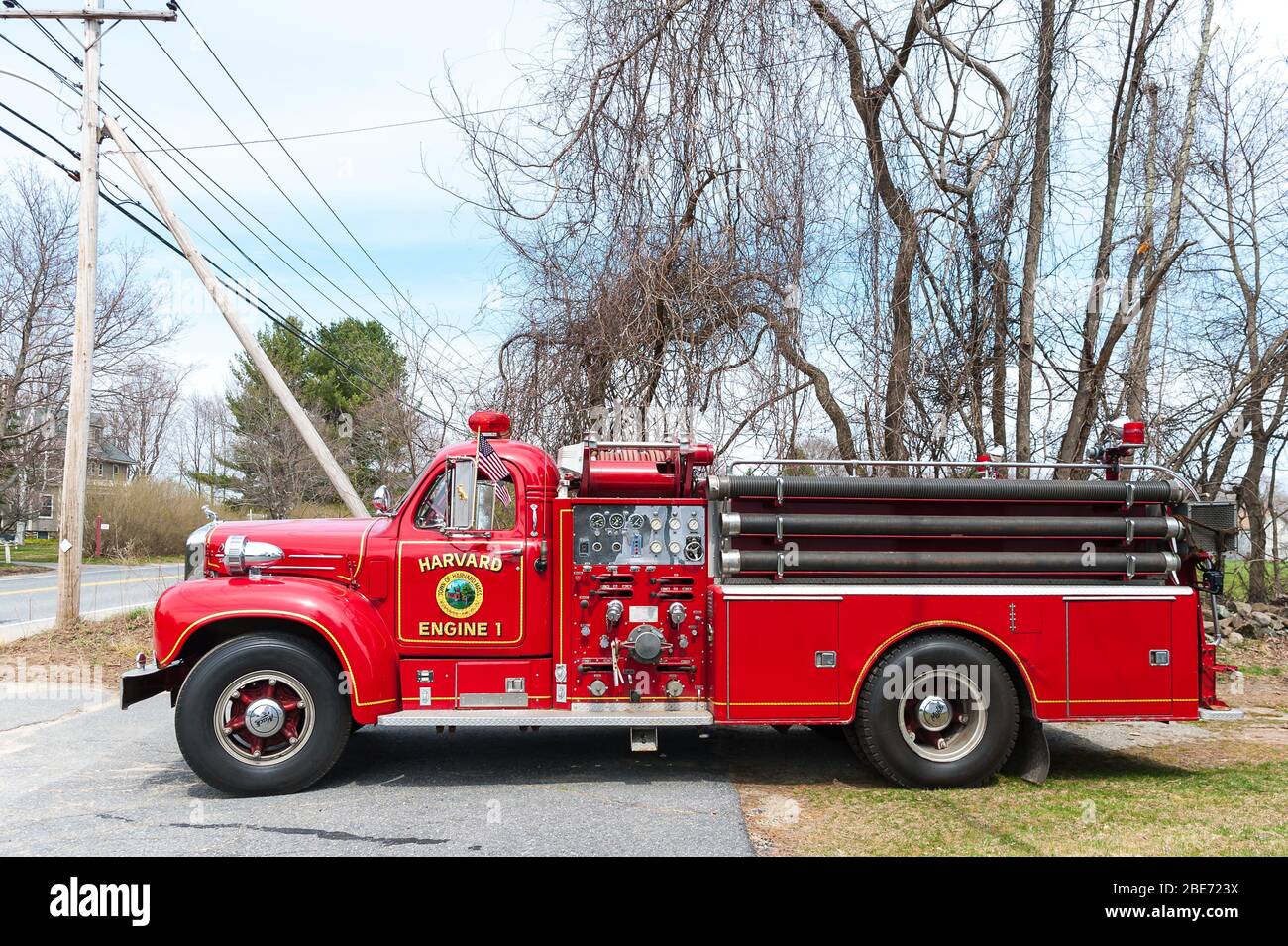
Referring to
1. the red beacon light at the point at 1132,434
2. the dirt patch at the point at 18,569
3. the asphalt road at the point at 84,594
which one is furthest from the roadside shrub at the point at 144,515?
the red beacon light at the point at 1132,434

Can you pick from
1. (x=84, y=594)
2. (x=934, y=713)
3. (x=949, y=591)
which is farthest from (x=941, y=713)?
(x=84, y=594)

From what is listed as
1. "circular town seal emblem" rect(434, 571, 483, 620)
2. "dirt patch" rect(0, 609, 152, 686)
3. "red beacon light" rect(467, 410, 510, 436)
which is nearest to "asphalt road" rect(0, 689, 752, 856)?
"circular town seal emblem" rect(434, 571, 483, 620)

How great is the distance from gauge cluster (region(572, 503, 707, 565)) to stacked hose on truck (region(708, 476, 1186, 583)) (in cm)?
24

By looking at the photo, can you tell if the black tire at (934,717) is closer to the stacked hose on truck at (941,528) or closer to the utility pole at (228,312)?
the stacked hose on truck at (941,528)

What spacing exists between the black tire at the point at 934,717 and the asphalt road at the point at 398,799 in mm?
1052

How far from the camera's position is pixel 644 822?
5531mm

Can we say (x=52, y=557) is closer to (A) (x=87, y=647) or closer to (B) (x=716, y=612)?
(A) (x=87, y=647)

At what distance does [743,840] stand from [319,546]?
3.41 metres

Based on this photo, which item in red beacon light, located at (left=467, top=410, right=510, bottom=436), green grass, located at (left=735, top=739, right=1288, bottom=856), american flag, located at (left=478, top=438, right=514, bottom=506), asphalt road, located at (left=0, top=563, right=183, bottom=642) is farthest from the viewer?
asphalt road, located at (left=0, top=563, right=183, bottom=642)

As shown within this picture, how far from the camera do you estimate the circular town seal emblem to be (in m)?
6.39

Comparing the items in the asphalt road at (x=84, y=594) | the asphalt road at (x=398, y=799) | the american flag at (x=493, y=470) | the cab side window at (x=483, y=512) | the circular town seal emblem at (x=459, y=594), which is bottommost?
the asphalt road at (x=398, y=799)

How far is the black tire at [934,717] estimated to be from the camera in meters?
6.23

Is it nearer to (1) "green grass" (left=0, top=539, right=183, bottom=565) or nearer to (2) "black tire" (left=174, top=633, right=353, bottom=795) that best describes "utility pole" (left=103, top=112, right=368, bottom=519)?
(2) "black tire" (left=174, top=633, right=353, bottom=795)
